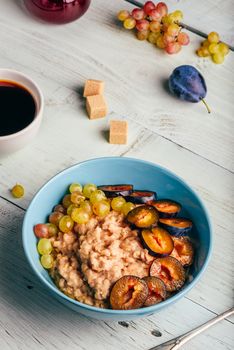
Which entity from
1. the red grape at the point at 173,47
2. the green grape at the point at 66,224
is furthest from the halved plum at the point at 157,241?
the red grape at the point at 173,47

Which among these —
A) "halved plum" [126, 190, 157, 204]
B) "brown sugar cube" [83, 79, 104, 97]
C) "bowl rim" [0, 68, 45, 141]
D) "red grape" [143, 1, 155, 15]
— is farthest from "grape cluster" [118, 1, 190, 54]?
"halved plum" [126, 190, 157, 204]

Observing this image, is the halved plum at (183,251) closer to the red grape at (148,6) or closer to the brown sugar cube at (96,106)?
the brown sugar cube at (96,106)

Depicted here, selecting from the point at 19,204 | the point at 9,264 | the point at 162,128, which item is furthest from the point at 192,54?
the point at 9,264

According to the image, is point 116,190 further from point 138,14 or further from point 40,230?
point 138,14

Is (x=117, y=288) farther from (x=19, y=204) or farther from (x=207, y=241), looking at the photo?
(x=19, y=204)

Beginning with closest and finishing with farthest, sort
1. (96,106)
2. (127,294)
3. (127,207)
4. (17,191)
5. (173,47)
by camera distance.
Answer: (127,294) → (127,207) → (17,191) → (96,106) → (173,47)

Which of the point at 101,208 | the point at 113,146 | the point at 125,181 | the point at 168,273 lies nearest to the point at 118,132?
the point at 113,146

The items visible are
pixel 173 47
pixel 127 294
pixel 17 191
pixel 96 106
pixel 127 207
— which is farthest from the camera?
pixel 173 47

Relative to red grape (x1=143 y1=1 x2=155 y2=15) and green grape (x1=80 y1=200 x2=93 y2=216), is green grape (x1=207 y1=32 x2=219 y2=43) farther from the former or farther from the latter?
green grape (x1=80 y1=200 x2=93 y2=216)
